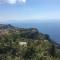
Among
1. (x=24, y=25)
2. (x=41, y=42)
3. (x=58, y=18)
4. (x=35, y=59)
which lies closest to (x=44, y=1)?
(x=58, y=18)

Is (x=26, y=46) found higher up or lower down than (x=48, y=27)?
lower down

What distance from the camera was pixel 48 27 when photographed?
6.99 feet

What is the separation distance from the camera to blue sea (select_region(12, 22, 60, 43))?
6.79 feet

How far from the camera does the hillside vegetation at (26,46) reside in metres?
1.98

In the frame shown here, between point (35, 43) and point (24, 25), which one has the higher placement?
point (24, 25)

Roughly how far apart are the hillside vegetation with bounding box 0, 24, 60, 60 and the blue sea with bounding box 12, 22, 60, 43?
0.19 ft

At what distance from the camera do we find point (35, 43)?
80.6 inches

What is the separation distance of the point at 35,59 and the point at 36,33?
0.40m

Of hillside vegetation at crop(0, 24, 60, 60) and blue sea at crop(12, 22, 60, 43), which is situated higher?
blue sea at crop(12, 22, 60, 43)

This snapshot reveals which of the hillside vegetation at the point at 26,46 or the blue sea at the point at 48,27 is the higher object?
the blue sea at the point at 48,27

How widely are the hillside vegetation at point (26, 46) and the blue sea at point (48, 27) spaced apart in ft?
0.19

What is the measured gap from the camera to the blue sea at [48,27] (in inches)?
81.5

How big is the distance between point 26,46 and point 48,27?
445 millimetres

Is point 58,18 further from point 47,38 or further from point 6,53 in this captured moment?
point 6,53
